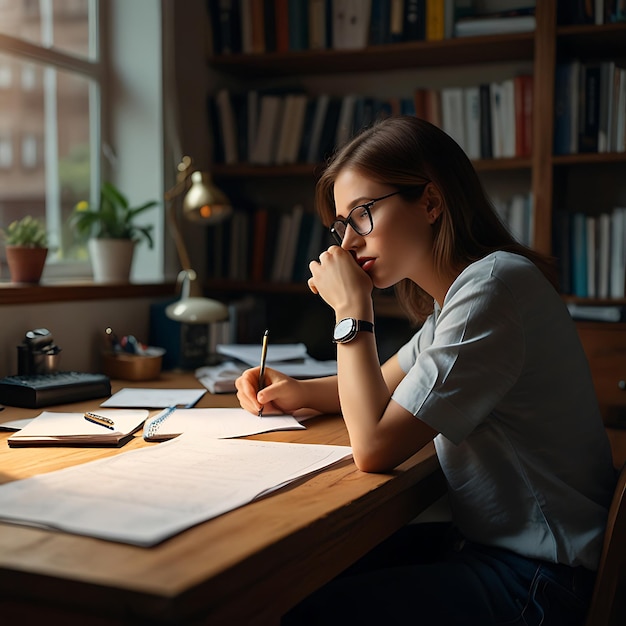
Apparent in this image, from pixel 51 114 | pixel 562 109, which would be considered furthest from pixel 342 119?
pixel 51 114

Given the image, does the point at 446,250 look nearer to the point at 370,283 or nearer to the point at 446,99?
the point at 370,283

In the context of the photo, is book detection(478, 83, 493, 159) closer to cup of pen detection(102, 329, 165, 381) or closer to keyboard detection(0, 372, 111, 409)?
cup of pen detection(102, 329, 165, 381)

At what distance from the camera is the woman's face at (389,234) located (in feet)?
4.58

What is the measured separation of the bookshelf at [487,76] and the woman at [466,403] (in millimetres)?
850

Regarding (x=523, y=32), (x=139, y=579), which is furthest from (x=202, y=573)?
(x=523, y=32)

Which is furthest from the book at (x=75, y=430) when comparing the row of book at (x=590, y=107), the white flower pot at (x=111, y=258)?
the row of book at (x=590, y=107)

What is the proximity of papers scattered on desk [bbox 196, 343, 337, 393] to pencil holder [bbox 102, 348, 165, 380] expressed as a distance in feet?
0.37

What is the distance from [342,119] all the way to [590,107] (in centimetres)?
85

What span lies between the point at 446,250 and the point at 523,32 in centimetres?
142

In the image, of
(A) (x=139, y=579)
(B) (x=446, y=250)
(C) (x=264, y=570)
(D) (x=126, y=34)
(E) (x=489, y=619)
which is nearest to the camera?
(A) (x=139, y=579)

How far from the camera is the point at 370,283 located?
1.42 metres

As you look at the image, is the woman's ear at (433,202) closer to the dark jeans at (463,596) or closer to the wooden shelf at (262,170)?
the dark jeans at (463,596)

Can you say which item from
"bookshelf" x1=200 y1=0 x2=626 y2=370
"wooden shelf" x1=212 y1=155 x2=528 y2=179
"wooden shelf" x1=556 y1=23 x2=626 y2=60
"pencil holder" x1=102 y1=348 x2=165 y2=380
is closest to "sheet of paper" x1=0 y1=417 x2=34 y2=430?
"pencil holder" x1=102 y1=348 x2=165 y2=380

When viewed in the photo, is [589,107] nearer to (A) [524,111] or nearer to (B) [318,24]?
(A) [524,111]
